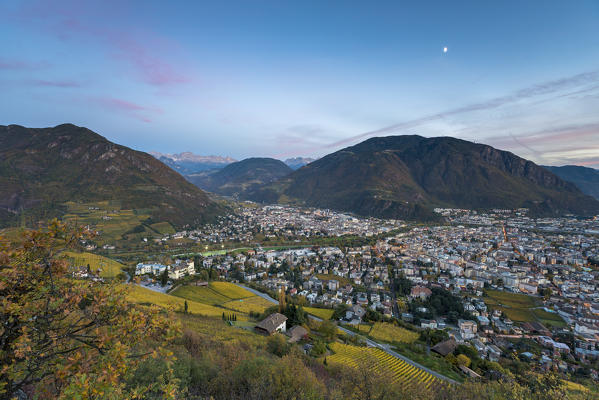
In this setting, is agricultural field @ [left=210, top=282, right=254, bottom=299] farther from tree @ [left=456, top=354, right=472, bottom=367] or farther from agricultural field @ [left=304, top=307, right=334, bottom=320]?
tree @ [left=456, top=354, right=472, bottom=367]

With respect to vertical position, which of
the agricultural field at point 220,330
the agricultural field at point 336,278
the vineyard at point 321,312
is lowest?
the agricultural field at point 336,278

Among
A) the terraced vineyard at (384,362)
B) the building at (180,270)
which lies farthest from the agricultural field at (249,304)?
the building at (180,270)

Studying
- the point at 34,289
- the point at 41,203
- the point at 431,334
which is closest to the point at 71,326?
the point at 34,289

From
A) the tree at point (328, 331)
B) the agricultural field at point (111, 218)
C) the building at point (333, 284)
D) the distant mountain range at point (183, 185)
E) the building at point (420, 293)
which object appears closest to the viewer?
the tree at point (328, 331)

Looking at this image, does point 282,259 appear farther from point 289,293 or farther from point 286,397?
point 286,397

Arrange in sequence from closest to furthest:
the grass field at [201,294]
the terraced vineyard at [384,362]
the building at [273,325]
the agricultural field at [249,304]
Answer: the terraced vineyard at [384,362] < the building at [273,325] < the agricultural field at [249,304] < the grass field at [201,294]

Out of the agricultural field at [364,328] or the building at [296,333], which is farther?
the agricultural field at [364,328]

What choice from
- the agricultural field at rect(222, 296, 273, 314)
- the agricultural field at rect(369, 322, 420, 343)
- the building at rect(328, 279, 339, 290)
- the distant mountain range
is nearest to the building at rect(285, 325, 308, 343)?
the agricultural field at rect(222, 296, 273, 314)

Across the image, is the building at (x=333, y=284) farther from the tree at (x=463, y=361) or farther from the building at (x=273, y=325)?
the tree at (x=463, y=361)
